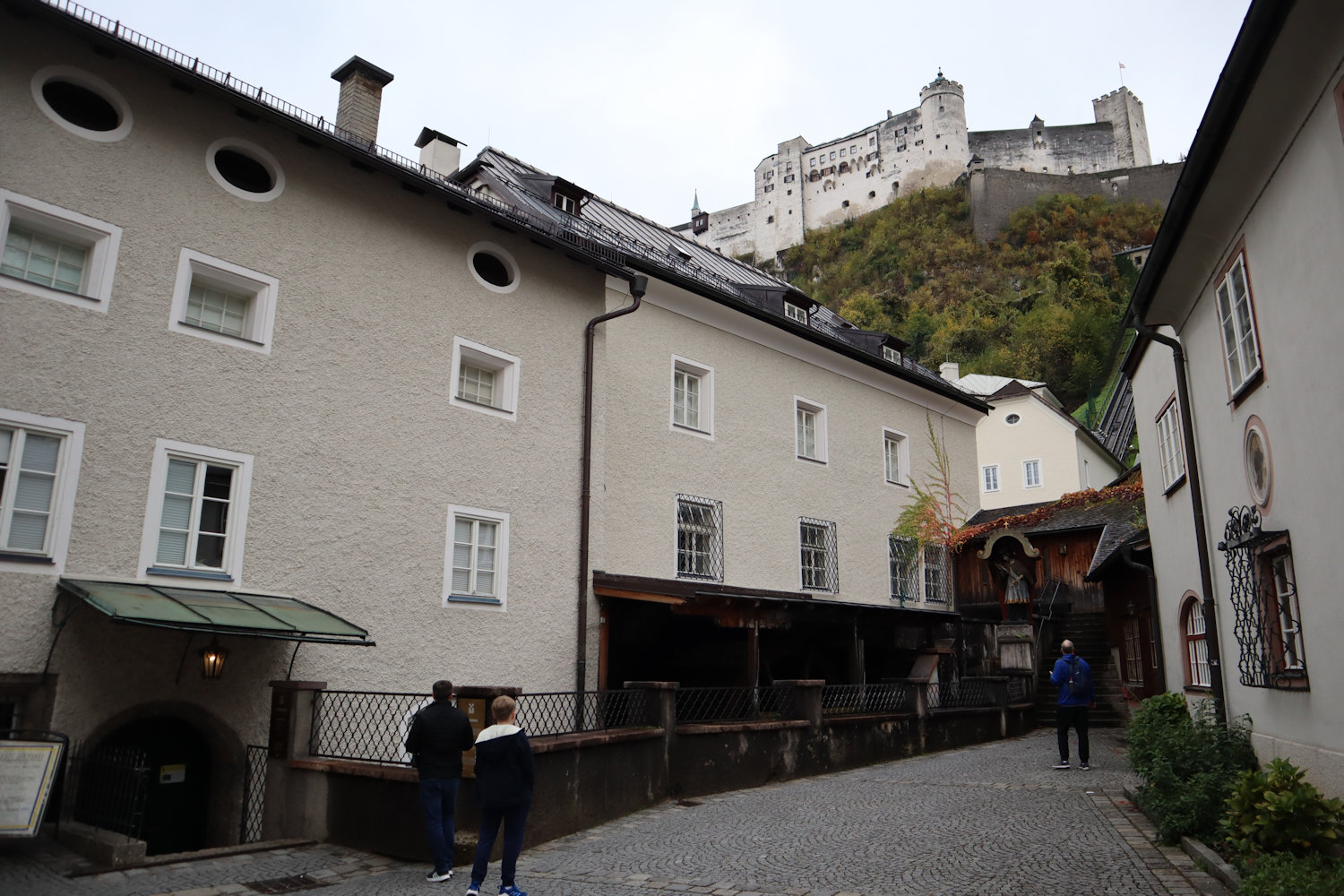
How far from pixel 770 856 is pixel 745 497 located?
9.30 metres

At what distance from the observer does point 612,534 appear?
578 inches

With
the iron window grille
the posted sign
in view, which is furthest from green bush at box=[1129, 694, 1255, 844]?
the posted sign

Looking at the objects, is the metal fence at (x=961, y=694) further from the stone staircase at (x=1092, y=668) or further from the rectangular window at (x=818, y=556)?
the rectangular window at (x=818, y=556)

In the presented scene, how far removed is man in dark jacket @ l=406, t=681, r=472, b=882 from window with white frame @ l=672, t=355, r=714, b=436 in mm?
8839

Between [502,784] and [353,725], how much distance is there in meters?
3.82

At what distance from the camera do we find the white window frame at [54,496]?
8609 mm

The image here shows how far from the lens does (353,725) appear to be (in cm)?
1009

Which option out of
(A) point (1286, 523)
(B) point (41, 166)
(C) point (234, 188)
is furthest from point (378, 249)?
Answer: (A) point (1286, 523)

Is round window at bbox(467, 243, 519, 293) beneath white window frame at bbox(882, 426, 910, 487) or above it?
above

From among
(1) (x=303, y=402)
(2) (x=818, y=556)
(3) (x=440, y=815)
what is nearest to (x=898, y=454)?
(2) (x=818, y=556)

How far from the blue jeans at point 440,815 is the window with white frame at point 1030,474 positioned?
36.3 meters

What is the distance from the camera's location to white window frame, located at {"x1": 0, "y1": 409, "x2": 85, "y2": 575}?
28.2ft

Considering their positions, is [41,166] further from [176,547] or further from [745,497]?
[745,497]

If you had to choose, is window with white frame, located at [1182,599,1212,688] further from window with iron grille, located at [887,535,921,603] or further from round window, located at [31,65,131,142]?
round window, located at [31,65,131,142]
